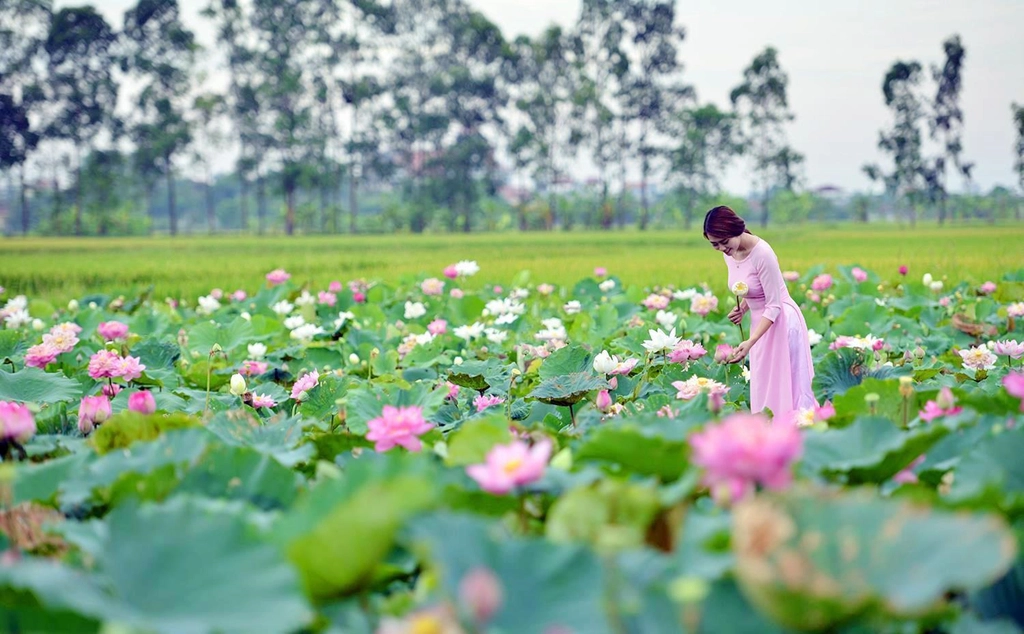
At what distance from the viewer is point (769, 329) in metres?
2.59

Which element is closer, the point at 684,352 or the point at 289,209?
the point at 684,352

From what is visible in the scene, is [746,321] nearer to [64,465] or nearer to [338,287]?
[338,287]

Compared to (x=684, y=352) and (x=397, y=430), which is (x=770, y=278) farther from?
(x=397, y=430)

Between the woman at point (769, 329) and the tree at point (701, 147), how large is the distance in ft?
104

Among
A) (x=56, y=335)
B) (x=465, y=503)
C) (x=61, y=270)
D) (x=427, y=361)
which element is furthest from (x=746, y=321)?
(x=61, y=270)

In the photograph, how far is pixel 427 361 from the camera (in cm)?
290

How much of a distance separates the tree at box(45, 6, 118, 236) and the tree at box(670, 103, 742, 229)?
68.2 feet

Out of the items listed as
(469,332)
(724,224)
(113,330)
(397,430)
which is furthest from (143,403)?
(469,332)

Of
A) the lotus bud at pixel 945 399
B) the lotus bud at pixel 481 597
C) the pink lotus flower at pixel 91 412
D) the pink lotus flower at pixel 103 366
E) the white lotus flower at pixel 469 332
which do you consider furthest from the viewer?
the white lotus flower at pixel 469 332

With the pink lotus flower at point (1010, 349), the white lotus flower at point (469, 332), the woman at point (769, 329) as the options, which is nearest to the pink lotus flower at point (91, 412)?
the woman at point (769, 329)

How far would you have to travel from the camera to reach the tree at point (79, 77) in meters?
21.6

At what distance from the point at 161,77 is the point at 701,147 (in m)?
20.4

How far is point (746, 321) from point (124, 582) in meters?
3.46

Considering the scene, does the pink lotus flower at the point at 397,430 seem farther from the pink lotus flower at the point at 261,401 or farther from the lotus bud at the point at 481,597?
the pink lotus flower at the point at 261,401
